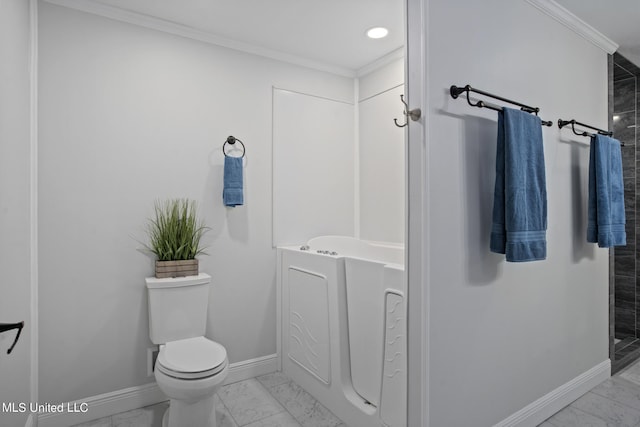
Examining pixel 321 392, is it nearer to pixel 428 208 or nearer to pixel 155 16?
pixel 428 208

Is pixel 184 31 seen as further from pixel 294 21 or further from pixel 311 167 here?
pixel 311 167

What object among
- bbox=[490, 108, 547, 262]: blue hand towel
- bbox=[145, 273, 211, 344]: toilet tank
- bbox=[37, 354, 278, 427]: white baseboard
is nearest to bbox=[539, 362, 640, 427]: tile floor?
bbox=[490, 108, 547, 262]: blue hand towel

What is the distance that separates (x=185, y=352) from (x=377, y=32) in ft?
7.78

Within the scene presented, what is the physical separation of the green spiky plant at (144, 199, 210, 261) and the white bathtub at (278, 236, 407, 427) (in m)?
0.70

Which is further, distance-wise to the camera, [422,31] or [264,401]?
[264,401]

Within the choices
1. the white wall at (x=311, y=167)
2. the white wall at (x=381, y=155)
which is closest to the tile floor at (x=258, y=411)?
the white wall at (x=311, y=167)

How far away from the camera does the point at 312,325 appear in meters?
2.37

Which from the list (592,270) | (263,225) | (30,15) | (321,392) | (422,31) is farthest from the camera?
(263,225)

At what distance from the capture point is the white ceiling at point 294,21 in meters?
2.17

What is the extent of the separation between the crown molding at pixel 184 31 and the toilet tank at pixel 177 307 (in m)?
1.62

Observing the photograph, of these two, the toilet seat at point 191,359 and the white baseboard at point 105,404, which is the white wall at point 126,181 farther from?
the toilet seat at point 191,359

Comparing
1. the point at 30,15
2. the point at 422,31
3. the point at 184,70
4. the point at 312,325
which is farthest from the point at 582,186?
the point at 30,15

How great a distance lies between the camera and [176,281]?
86.3 inches

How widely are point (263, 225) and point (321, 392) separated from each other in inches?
48.1
